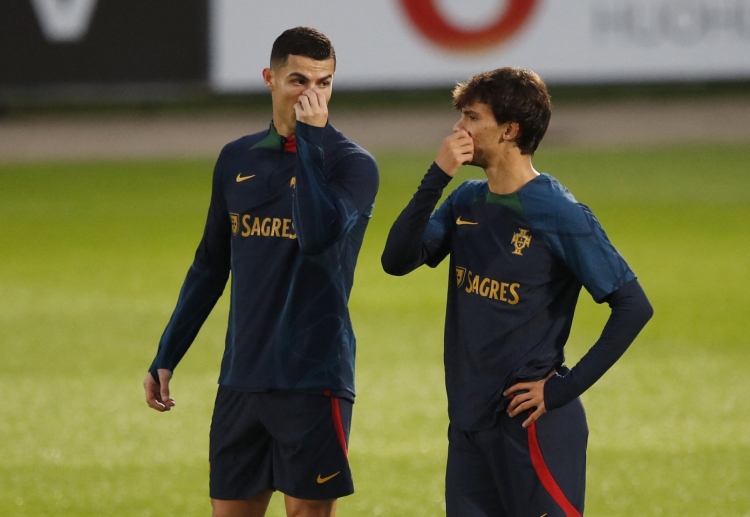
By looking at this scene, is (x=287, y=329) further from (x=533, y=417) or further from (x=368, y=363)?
(x=368, y=363)

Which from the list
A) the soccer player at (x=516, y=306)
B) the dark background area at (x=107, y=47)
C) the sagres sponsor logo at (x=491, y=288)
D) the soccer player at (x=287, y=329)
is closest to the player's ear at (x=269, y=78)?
the soccer player at (x=287, y=329)

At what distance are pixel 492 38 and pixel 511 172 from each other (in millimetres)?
15422

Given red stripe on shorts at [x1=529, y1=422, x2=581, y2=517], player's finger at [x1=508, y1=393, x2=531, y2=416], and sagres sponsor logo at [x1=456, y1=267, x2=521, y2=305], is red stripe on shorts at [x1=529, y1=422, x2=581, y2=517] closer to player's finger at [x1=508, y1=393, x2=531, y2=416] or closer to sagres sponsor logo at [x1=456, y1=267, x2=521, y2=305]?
player's finger at [x1=508, y1=393, x2=531, y2=416]

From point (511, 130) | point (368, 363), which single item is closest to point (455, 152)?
point (511, 130)

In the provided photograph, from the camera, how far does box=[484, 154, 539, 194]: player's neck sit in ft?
12.6

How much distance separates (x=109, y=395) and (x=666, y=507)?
3.67 metres

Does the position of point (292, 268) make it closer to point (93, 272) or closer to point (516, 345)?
point (516, 345)

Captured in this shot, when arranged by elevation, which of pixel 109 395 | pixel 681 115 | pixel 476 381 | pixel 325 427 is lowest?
pixel 681 115

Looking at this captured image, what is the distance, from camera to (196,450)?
705 centimetres

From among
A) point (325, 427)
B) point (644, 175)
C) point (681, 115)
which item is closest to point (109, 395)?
point (325, 427)

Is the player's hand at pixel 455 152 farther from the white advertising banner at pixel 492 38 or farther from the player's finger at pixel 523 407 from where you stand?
the white advertising banner at pixel 492 38

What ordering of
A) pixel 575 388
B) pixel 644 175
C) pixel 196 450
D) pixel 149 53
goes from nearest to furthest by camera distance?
pixel 575 388
pixel 196 450
pixel 644 175
pixel 149 53

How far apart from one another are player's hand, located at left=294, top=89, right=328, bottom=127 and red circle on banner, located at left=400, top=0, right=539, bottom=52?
1515 centimetres

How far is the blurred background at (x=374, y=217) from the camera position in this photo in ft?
22.3
